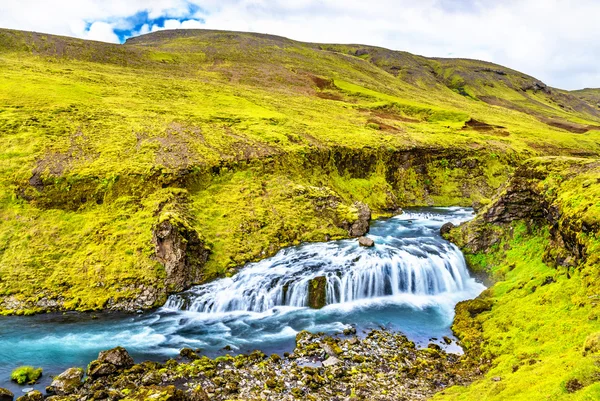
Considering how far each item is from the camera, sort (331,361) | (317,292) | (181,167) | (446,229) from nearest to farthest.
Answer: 1. (331,361)
2. (317,292)
3. (446,229)
4. (181,167)

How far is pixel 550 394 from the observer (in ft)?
31.7

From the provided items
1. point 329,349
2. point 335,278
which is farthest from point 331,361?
point 335,278

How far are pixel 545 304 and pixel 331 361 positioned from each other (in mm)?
11665

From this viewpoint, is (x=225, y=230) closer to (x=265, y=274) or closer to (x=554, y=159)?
(x=265, y=274)

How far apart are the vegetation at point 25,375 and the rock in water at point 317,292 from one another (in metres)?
15.8

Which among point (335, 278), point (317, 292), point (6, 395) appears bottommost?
point (6, 395)

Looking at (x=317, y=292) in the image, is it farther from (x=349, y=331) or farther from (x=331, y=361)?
(x=331, y=361)

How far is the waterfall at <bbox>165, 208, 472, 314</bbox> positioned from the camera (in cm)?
2689

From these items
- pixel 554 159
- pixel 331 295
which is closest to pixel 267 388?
pixel 331 295

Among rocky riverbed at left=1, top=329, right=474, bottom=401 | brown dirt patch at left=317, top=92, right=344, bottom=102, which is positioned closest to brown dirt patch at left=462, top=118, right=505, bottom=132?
brown dirt patch at left=317, top=92, right=344, bottom=102

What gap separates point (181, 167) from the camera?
3684cm

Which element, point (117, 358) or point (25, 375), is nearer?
point (25, 375)

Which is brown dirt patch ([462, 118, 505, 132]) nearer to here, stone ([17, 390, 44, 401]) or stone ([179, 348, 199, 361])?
stone ([179, 348, 199, 361])

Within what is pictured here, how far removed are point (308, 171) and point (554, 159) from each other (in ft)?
79.0
